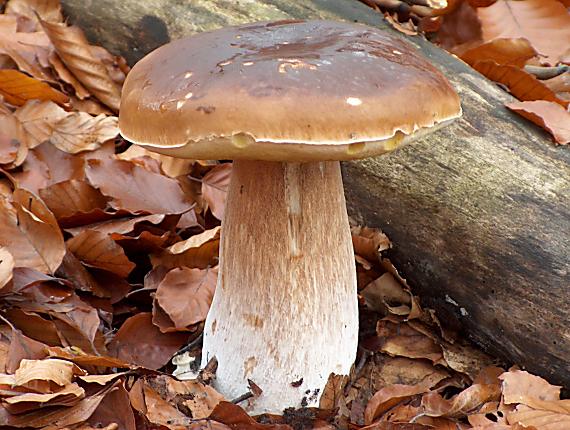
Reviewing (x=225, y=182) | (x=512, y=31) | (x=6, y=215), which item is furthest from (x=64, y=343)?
(x=512, y=31)

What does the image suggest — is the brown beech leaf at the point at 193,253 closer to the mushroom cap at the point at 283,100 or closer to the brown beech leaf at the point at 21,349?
the brown beech leaf at the point at 21,349

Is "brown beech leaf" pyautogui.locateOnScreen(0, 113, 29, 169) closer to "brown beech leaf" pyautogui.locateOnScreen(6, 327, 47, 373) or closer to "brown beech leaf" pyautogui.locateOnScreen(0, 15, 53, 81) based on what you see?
"brown beech leaf" pyautogui.locateOnScreen(0, 15, 53, 81)

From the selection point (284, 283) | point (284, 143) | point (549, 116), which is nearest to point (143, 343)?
point (284, 283)

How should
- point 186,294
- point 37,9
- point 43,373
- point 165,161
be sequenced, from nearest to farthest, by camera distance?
point 43,373, point 186,294, point 165,161, point 37,9

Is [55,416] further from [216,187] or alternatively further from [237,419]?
[216,187]

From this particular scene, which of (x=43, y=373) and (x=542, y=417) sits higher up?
(x=43, y=373)

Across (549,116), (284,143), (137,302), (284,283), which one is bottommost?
(137,302)
